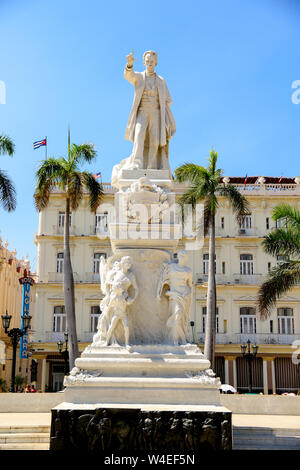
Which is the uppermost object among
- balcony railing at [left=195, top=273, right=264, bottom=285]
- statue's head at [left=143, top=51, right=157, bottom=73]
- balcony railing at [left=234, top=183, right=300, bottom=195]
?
balcony railing at [left=234, top=183, right=300, bottom=195]

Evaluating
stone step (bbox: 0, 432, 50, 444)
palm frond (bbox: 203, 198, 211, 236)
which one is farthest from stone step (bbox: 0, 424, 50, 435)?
palm frond (bbox: 203, 198, 211, 236)

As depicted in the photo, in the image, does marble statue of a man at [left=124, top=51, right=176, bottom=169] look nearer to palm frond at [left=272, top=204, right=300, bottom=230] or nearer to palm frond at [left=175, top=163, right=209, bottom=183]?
palm frond at [left=272, top=204, right=300, bottom=230]

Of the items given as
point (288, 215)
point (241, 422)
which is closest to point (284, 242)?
point (288, 215)

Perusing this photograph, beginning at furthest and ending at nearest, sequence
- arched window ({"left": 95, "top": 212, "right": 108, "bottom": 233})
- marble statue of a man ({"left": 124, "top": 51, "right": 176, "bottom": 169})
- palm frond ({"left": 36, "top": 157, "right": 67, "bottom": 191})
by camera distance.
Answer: arched window ({"left": 95, "top": 212, "right": 108, "bottom": 233})
palm frond ({"left": 36, "top": 157, "right": 67, "bottom": 191})
marble statue of a man ({"left": 124, "top": 51, "right": 176, "bottom": 169})

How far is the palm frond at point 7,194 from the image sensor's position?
873 inches

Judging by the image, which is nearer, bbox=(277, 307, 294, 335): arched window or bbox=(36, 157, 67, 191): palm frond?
bbox=(36, 157, 67, 191): palm frond

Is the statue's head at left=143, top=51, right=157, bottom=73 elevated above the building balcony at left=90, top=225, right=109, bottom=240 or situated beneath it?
situated beneath

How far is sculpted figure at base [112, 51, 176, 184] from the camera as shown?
31.2 feet

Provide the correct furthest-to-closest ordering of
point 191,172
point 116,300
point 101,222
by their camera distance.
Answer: point 101,222 < point 191,172 < point 116,300

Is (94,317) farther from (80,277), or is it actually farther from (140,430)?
(140,430)

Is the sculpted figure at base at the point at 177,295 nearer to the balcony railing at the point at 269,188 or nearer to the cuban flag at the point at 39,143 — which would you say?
the cuban flag at the point at 39,143

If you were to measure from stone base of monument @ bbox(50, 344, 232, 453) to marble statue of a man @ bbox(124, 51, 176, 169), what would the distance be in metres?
3.58

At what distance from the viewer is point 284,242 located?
852 inches

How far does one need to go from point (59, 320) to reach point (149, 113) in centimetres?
2932
